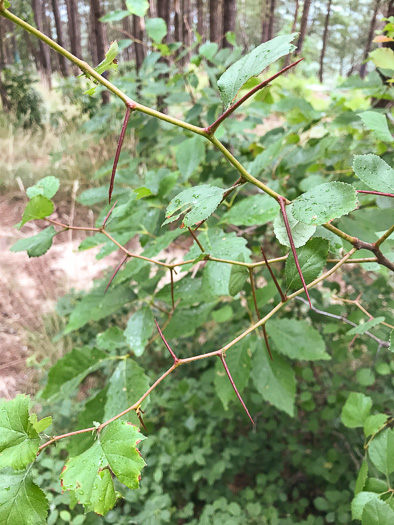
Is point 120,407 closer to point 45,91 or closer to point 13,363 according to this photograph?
point 13,363

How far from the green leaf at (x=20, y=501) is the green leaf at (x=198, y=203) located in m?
0.27

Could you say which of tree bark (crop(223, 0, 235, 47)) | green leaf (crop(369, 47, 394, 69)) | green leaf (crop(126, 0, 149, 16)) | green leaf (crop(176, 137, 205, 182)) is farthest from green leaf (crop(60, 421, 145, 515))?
tree bark (crop(223, 0, 235, 47))

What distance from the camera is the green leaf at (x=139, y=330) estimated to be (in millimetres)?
642

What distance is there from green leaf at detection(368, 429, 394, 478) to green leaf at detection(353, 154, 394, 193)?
0.39 meters

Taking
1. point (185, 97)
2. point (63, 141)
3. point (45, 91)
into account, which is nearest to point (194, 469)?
point (185, 97)

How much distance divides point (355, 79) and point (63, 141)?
353cm

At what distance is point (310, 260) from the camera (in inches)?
15.2

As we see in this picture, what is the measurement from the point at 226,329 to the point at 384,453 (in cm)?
123

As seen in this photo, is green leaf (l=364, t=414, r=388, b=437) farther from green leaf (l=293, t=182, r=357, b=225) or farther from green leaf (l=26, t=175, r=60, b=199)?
green leaf (l=26, t=175, r=60, b=199)

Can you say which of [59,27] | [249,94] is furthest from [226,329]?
[59,27]

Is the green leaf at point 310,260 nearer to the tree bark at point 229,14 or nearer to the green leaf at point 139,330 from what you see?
the green leaf at point 139,330

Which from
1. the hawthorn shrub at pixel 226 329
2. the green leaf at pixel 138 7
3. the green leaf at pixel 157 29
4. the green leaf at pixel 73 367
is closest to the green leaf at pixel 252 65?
the hawthorn shrub at pixel 226 329

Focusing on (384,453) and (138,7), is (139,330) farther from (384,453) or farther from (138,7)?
(138,7)

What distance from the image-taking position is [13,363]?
2.02m
